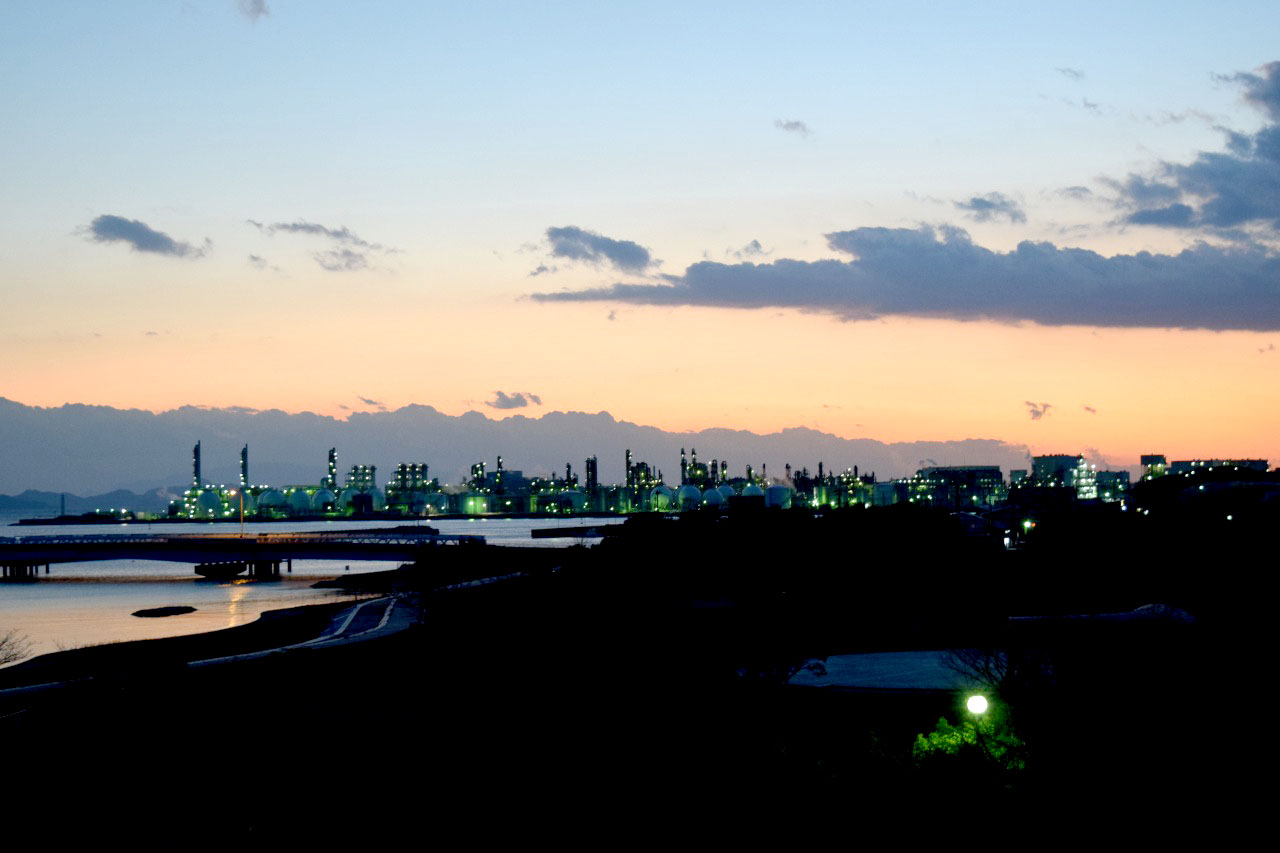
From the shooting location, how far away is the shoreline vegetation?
51.2 feet

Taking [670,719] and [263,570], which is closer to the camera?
[670,719]

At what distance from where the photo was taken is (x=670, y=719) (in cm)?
2094

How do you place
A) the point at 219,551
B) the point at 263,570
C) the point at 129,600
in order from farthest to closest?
the point at 263,570 < the point at 219,551 < the point at 129,600

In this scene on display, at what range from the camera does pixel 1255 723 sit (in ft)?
58.2

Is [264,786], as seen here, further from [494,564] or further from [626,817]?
[494,564]

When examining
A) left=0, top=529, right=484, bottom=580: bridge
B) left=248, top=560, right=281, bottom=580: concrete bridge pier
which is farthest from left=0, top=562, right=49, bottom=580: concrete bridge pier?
left=248, top=560, right=281, bottom=580: concrete bridge pier

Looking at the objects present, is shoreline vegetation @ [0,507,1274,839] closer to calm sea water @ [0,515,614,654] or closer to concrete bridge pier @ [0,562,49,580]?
calm sea water @ [0,515,614,654]

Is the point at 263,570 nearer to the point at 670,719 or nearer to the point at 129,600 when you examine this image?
the point at 129,600

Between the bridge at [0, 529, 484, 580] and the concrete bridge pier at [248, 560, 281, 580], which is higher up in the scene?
the bridge at [0, 529, 484, 580]

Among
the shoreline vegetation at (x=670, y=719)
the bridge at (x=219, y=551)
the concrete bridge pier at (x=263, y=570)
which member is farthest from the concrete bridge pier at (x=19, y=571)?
the shoreline vegetation at (x=670, y=719)

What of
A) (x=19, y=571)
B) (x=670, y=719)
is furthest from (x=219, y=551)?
(x=670, y=719)

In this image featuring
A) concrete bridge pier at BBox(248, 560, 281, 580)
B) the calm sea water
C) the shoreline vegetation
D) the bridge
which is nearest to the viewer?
the shoreline vegetation

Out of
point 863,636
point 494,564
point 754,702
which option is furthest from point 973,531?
point 754,702

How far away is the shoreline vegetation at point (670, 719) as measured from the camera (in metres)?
15.6
